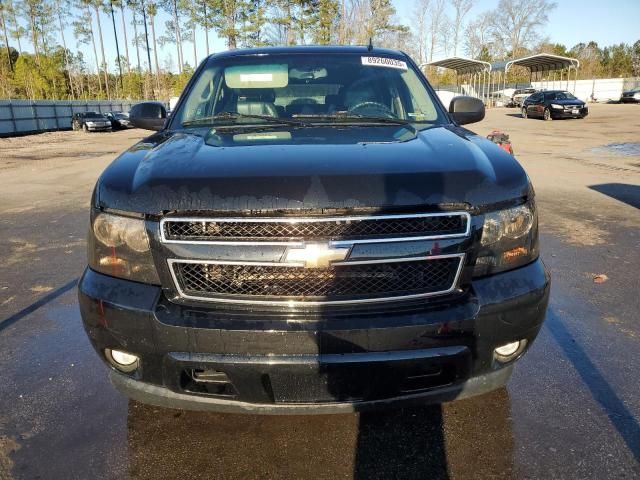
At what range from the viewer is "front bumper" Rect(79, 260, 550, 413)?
1.90 meters

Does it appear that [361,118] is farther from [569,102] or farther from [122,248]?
[569,102]

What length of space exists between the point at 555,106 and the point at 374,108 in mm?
29980

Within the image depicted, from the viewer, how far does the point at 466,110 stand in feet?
12.3

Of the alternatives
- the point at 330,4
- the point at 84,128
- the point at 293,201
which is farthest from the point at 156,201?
the point at 330,4

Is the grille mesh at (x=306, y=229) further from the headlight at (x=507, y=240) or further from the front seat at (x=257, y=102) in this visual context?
the front seat at (x=257, y=102)

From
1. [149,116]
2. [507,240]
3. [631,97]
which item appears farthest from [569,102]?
[507,240]

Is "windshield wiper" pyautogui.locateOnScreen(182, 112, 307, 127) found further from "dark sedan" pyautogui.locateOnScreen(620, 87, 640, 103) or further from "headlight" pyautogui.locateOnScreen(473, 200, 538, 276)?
"dark sedan" pyautogui.locateOnScreen(620, 87, 640, 103)

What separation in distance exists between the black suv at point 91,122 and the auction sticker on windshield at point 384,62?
112ft

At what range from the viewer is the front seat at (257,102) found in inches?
131

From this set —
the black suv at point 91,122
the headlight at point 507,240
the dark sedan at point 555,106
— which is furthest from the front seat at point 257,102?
the black suv at point 91,122

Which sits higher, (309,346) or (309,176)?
(309,176)

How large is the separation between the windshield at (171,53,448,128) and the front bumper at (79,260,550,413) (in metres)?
1.48

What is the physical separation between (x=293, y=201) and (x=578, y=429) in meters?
1.74

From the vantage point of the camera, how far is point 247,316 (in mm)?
1943
